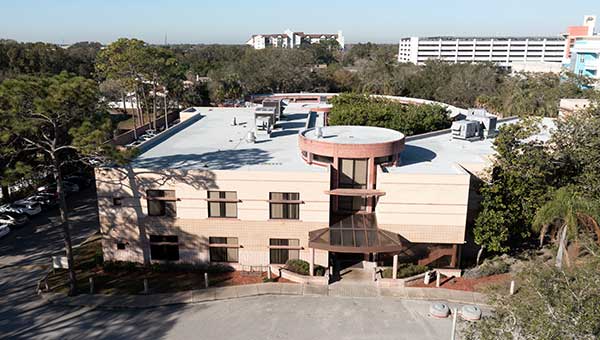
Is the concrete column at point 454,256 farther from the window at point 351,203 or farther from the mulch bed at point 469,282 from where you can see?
the window at point 351,203

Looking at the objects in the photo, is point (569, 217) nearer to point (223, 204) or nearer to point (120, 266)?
point (223, 204)

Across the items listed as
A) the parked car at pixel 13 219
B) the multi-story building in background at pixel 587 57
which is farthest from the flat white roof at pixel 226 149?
the multi-story building in background at pixel 587 57

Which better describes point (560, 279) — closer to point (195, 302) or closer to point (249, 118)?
point (195, 302)

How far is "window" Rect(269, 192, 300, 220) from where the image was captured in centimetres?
2809

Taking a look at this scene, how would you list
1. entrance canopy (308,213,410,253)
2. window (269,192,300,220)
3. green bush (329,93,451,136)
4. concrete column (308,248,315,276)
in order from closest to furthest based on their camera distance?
entrance canopy (308,213,410,253)
concrete column (308,248,315,276)
window (269,192,300,220)
green bush (329,93,451,136)

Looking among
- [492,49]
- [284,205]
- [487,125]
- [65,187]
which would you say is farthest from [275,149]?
[492,49]

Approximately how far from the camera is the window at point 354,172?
1155 inches

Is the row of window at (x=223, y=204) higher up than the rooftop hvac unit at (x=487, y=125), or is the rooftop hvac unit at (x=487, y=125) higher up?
the rooftop hvac unit at (x=487, y=125)

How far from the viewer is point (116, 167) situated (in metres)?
28.5

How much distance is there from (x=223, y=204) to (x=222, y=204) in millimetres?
63

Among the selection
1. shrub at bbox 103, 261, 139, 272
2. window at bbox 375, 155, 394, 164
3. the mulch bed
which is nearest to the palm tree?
the mulch bed

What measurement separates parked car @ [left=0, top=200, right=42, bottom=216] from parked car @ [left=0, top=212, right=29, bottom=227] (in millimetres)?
361

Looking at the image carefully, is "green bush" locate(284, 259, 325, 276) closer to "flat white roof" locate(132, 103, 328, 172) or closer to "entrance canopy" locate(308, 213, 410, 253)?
"entrance canopy" locate(308, 213, 410, 253)

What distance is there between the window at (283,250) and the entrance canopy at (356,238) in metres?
1.53
